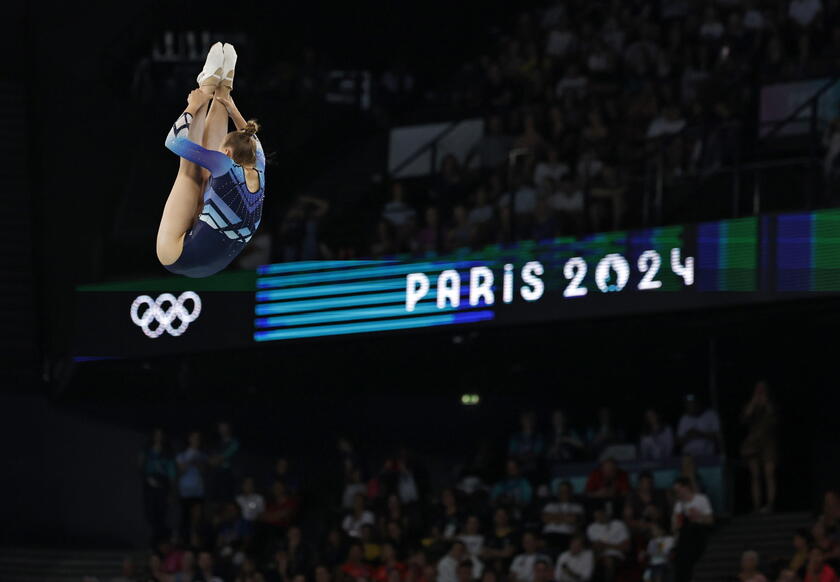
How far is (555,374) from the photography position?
21.8 meters

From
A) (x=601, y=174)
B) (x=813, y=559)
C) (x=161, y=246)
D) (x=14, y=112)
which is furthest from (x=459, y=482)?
(x=161, y=246)

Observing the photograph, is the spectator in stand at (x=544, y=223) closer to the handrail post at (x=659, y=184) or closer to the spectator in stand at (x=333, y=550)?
the handrail post at (x=659, y=184)

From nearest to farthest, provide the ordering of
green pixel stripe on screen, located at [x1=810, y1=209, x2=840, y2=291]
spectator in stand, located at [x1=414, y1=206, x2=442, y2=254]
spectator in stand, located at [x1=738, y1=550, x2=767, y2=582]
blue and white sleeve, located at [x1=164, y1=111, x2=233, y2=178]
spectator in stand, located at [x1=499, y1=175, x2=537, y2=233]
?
blue and white sleeve, located at [x1=164, y1=111, x2=233, y2=178], spectator in stand, located at [x1=738, y1=550, x2=767, y2=582], green pixel stripe on screen, located at [x1=810, y1=209, x2=840, y2=291], spectator in stand, located at [x1=499, y1=175, x2=537, y2=233], spectator in stand, located at [x1=414, y1=206, x2=442, y2=254]

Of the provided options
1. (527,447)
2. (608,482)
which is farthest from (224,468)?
(608,482)

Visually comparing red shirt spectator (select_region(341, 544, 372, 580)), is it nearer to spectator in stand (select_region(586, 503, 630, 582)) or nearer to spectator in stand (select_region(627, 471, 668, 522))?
spectator in stand (select_region(586, 503, 630, 582))

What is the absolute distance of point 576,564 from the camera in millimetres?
16484

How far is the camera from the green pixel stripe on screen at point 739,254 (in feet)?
53.9

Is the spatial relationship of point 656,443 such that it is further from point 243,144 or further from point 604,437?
point 243,144

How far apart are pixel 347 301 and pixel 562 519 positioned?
3.33 meters

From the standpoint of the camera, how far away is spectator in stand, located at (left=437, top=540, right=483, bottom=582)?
17.0m

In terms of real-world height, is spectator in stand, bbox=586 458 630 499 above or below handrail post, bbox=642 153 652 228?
below

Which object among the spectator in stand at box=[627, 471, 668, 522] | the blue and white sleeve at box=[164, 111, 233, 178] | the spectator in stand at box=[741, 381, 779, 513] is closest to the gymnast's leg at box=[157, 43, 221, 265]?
the blue and white sleeve at box=[164, 111, 233, 178]

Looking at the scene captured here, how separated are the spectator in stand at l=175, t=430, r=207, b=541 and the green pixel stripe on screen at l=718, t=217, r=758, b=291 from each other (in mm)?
7221

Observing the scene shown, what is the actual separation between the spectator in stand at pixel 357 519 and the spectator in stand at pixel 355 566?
84 centimetres
